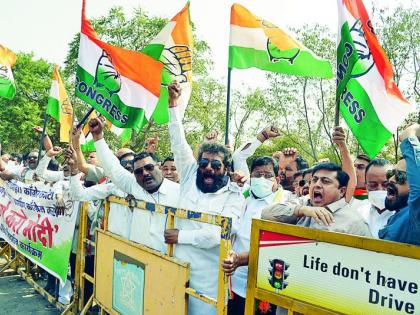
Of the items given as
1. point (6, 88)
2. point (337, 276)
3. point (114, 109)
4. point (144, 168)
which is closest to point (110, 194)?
point (144, 168)

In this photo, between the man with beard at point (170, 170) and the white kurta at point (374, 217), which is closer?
the white kurta at point (374, 217)

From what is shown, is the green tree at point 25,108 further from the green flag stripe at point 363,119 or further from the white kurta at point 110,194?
the green flag stripe at point 363,119

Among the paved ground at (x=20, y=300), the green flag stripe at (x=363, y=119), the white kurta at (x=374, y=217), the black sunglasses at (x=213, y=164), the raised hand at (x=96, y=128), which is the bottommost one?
the paved ground at (x=20, y=300)

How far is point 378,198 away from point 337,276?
1.56 m

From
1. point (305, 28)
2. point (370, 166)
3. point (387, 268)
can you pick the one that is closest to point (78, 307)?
point (370, 166)

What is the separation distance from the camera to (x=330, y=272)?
2252mm

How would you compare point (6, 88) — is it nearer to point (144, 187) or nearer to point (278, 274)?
point (144, 187)

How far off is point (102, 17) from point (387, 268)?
29020 millimetres

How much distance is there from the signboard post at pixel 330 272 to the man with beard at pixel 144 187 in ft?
4.50

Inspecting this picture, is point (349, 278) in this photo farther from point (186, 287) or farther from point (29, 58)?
point (29, 58)

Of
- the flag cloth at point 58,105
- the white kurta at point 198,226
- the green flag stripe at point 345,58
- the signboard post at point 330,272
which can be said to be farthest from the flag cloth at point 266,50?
the flag cloth at point 58,105

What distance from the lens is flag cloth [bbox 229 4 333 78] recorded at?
16.0 ft

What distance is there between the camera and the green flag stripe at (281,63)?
4.86 meters

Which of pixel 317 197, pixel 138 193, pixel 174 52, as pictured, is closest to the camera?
pixel 317 197
